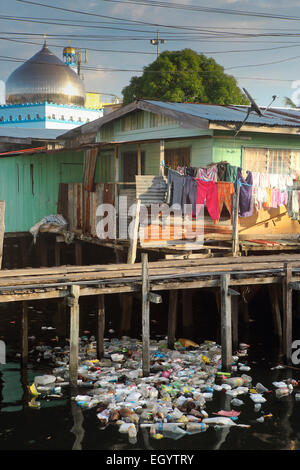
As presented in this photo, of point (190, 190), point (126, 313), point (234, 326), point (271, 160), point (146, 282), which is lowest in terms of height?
point (234, 326)

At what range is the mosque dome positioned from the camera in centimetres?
4003

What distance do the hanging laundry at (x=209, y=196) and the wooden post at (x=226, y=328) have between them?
12.6 ft

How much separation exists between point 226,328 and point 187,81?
31490 mm

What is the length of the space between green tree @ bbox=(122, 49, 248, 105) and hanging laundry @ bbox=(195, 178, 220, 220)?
25.7m

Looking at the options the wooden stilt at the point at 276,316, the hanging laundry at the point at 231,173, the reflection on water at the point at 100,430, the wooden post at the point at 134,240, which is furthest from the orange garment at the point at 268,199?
the reflection on water at the point at 100,430

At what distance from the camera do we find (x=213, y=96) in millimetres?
43062

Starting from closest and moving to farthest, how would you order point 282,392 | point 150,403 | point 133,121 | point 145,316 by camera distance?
point 150,403
point 282,392
point 145,316
point 133,121

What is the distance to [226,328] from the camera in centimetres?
1366

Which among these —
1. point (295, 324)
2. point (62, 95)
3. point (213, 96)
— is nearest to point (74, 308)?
point (295, 324)

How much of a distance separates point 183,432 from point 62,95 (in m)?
33.5

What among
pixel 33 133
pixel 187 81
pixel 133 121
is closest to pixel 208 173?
pixel 133 121

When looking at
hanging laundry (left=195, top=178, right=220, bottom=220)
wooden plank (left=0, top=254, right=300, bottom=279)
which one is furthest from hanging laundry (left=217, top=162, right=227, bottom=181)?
wooden plank (left=0, top=254, right=300, bottom=279)

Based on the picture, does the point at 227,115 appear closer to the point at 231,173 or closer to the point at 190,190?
the point at 231,173

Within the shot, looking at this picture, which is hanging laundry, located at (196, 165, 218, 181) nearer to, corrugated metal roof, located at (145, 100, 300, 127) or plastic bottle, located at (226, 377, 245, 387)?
corrugated metal roof, located at (145, 100, 300, 127)
